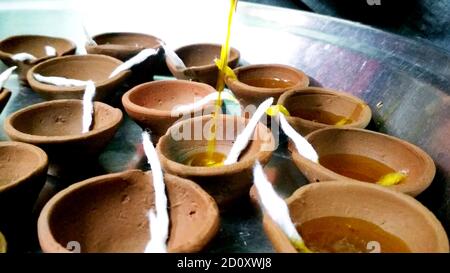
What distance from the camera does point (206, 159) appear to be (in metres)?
1.64

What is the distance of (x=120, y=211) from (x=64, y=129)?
2.23 feet

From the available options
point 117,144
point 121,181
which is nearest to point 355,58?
point 117,144

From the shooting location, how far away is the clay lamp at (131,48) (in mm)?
2314

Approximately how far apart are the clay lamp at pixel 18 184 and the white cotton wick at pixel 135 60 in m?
0.72

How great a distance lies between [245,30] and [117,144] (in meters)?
1.09

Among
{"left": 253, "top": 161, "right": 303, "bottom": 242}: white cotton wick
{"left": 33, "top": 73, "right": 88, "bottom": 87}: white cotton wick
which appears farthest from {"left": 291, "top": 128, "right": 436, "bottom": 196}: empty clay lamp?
{"left": 33, "top": 73, "right": 88, "bottom": 87}: white cotton wick

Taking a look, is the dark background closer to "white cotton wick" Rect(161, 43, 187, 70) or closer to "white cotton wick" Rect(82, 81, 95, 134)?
"white cotton wick" Rect(161, 43, 187, 70)

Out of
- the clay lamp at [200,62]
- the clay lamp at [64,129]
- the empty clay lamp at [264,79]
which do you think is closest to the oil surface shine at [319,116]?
the empty clay lamp at [264,79]

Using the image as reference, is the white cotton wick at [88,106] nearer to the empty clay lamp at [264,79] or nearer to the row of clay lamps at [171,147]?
the row of clay lamps at [171,147]

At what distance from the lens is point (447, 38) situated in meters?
2.38

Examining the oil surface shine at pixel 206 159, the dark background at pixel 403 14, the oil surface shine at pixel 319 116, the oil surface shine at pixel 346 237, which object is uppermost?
the dark background at pixel 403 14

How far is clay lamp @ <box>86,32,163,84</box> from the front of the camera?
7.59 ft
